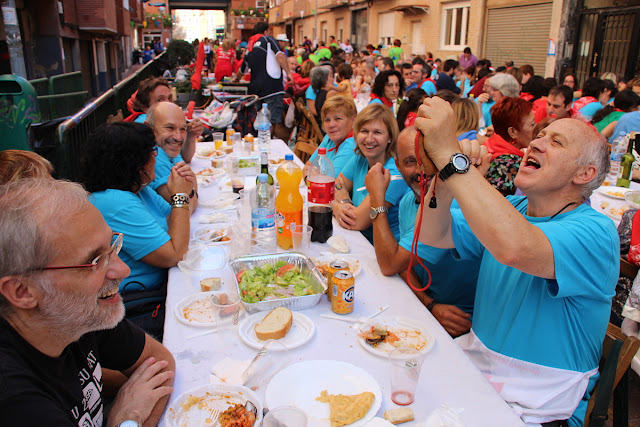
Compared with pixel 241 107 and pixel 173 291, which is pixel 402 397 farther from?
pixel 241 107

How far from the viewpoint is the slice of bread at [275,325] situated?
1.81m

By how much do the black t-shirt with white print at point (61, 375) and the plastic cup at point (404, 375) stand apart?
0.93 m

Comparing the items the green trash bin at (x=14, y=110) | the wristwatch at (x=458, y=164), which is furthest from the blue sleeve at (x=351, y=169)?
the green trash bin at (x=14, y=110)

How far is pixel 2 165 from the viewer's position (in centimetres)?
275

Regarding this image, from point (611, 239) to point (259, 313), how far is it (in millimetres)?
1424

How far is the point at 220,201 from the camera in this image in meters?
3.66

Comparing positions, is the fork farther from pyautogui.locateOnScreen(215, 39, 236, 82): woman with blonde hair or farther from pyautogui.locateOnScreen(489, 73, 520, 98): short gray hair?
pyautogui.locateOnScreen(215, 39, 236, 82): woman with blonde hair

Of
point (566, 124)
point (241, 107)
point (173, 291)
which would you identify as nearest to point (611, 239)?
point (566, 124)

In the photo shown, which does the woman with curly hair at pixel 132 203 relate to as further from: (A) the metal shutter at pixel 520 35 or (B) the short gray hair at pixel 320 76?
(A) the metal shutter at pixel 520 35

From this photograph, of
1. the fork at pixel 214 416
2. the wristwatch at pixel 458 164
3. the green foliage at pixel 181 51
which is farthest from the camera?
the green foliage at pixel 181 51

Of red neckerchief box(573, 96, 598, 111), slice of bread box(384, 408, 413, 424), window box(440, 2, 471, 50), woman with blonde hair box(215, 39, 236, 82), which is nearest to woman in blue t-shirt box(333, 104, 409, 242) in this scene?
slice of bread box(384, 408, 413, 424)

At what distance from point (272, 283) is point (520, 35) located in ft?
51.5

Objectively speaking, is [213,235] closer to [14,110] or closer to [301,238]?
[301,238]

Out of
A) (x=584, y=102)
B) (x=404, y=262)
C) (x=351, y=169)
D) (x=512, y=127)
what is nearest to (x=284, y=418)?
(x=404, y=262)
